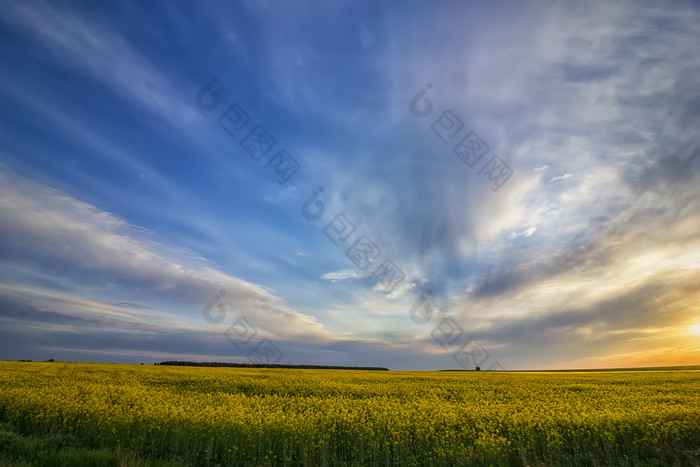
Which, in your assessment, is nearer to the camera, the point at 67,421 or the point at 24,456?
the point at 24,456

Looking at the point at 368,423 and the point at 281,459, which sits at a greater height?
the point at 368,423

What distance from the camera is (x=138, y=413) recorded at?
12.9 m

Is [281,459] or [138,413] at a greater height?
[138,413]

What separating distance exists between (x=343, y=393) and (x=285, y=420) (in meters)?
11.5

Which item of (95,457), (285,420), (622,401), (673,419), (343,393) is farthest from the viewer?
(343,393)

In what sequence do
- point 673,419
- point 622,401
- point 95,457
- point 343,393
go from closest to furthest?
point 95,457
point 673,419
point 622,401
point 343,393

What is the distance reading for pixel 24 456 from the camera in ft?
30.0

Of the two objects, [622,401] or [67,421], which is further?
[622,401]

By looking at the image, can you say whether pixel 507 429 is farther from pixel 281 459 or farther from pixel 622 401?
pixel 622 401

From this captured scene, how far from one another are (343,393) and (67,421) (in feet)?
46.3

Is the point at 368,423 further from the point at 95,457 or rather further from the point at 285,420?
the point at 95,457

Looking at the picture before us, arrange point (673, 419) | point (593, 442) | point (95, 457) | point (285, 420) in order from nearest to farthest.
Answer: point (95, 457) < point (593, 442) < point (285, 420) < point (673, 419)

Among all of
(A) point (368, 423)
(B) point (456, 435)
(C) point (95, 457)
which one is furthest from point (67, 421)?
(B) point (456, 435)

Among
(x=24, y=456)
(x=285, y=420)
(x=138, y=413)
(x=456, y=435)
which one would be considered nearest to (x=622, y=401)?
(x=456, y=435)
